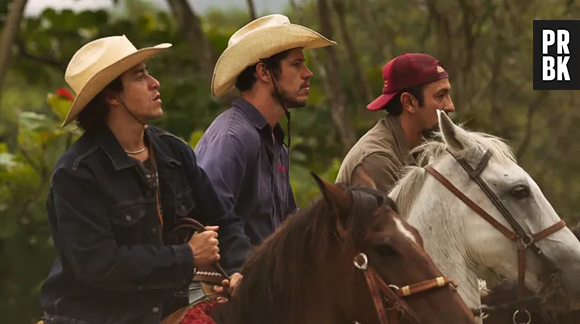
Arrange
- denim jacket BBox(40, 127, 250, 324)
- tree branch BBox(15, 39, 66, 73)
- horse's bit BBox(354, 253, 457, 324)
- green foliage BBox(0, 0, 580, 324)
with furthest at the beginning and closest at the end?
1. tree branch BBox(15, 39, 66, 73)
2. green foliage BBox(0, 0, 580, 324)
3. denim jacket BBox(40, 127, 250, 324)
4. horse's bit BBox(354, 253, 457, 324)

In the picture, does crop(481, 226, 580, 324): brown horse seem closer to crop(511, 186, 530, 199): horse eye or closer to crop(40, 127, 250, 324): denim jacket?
crop(511, 186, 530, 199): horse eye

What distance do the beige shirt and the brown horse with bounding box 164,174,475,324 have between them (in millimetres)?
1527

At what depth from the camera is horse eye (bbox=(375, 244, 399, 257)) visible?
162 inches

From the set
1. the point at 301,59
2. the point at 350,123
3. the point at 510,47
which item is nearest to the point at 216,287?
the point at 301,59

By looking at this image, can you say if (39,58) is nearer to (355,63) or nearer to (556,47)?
(355,63)

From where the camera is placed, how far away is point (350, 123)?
1273 centimetres

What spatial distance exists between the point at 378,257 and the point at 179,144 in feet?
3.86

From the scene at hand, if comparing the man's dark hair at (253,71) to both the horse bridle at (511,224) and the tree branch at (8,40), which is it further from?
the tree branch at (8,40)

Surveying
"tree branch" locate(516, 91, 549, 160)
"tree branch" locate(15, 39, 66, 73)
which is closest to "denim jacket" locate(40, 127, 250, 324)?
"tree branch" locate(15, 39, 66, 73)

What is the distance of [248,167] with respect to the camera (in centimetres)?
552

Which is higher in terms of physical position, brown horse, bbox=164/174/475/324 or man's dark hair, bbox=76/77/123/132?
man's dark hair, bbox=76/77/123/132

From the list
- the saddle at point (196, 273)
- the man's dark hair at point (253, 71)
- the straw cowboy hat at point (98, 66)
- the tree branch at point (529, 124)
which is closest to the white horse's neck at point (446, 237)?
the man's dark hair at point (253, 71)

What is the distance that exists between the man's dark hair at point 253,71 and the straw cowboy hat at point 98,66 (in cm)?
104

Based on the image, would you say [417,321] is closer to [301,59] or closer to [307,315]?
[307,315]
